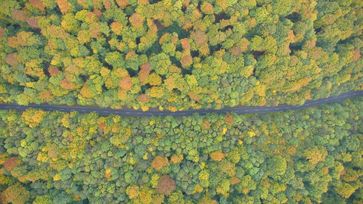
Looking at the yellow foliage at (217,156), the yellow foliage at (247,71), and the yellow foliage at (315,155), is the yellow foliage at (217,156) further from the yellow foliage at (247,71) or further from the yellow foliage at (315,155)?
the yellow foliage at (315,155)

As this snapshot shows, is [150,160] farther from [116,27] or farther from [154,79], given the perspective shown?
[116,27]

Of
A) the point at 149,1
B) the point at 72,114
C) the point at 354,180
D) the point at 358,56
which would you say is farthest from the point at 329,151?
the point at 72,114

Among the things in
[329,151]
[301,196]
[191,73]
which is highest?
[191,73]

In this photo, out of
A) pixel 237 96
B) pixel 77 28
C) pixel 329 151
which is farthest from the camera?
pixel 329 151

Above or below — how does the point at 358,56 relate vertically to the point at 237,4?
below

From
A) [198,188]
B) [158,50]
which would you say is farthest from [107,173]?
[158,50]

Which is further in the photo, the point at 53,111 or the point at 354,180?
the point at 354,180

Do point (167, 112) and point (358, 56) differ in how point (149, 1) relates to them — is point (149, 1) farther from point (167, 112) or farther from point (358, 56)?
point (358, 56)
